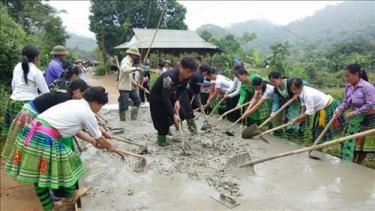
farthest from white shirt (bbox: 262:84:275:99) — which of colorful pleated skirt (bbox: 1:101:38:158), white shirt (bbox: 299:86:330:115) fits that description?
colorful pleated skirt (bbox: 1:101:38:158)

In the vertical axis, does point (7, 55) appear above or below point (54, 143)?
above

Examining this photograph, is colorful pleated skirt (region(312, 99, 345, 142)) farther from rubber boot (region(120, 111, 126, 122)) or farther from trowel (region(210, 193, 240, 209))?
rubber boot (region(120, 111, 126, 122))

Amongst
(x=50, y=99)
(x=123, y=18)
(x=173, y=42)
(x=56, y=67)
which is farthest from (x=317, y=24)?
(x=50, y=99)

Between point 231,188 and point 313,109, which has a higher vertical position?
point 313,109

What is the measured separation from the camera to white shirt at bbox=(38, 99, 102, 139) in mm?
3100

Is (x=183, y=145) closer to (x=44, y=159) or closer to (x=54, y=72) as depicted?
(x=54, y=72)

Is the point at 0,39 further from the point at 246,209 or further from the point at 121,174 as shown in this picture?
the point at 246,209

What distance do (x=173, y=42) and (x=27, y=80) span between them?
1796 cm

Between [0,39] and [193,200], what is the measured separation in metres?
6.24

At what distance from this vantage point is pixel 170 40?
872 inches

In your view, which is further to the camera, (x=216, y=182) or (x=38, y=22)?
(x=38, y=22)

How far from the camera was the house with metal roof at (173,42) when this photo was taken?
21094 mm

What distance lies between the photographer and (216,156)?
4938 millimetres

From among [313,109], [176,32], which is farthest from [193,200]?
[176,32]
